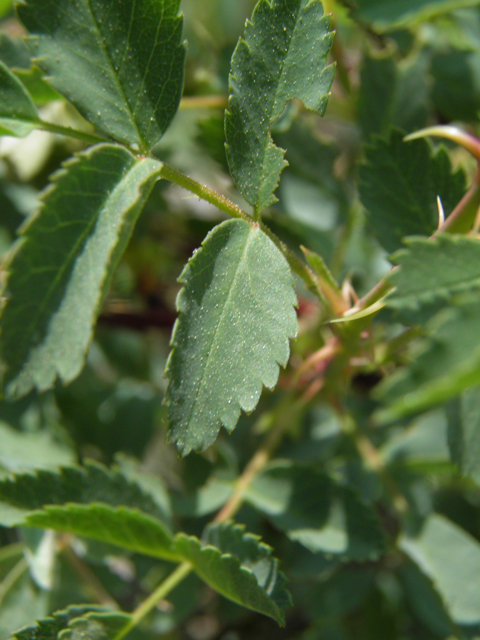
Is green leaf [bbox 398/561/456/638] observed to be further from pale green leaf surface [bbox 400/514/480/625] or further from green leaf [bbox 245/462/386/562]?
green leaf [bbox 245/462/386/562]

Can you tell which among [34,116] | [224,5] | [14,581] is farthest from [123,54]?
[224,5]

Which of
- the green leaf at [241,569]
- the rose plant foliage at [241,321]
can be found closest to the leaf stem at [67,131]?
the rose plant foliage at [241,321]

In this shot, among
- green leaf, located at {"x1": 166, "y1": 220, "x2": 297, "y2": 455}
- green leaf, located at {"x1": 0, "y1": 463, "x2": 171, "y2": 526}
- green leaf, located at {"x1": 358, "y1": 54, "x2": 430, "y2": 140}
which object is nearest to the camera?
green leaf, located at {"x1": 166, "y1": 220, "x2": 297, "y2": 455}

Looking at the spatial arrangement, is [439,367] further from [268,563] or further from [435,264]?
[268,563]

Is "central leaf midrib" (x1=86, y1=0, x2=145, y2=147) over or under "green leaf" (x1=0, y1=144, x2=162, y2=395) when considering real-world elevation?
over

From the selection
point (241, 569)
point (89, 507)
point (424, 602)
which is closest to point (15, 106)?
point (89, 507)

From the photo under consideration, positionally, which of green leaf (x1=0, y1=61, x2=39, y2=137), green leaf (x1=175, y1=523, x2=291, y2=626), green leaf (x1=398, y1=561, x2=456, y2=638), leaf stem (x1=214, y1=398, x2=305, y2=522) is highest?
green leaf (x1=0, y1=61, x2=39, y2=137)

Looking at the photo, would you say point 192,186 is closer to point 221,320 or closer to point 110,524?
point 221,320

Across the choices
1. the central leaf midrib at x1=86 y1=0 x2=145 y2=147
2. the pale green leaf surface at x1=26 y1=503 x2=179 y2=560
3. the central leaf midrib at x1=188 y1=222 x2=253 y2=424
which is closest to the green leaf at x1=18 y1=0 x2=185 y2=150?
the central leaf midrib at x1=86 y1=0 x2=145 y2=147

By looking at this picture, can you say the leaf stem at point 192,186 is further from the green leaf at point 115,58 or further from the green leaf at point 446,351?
the green leaf at point 446,351
